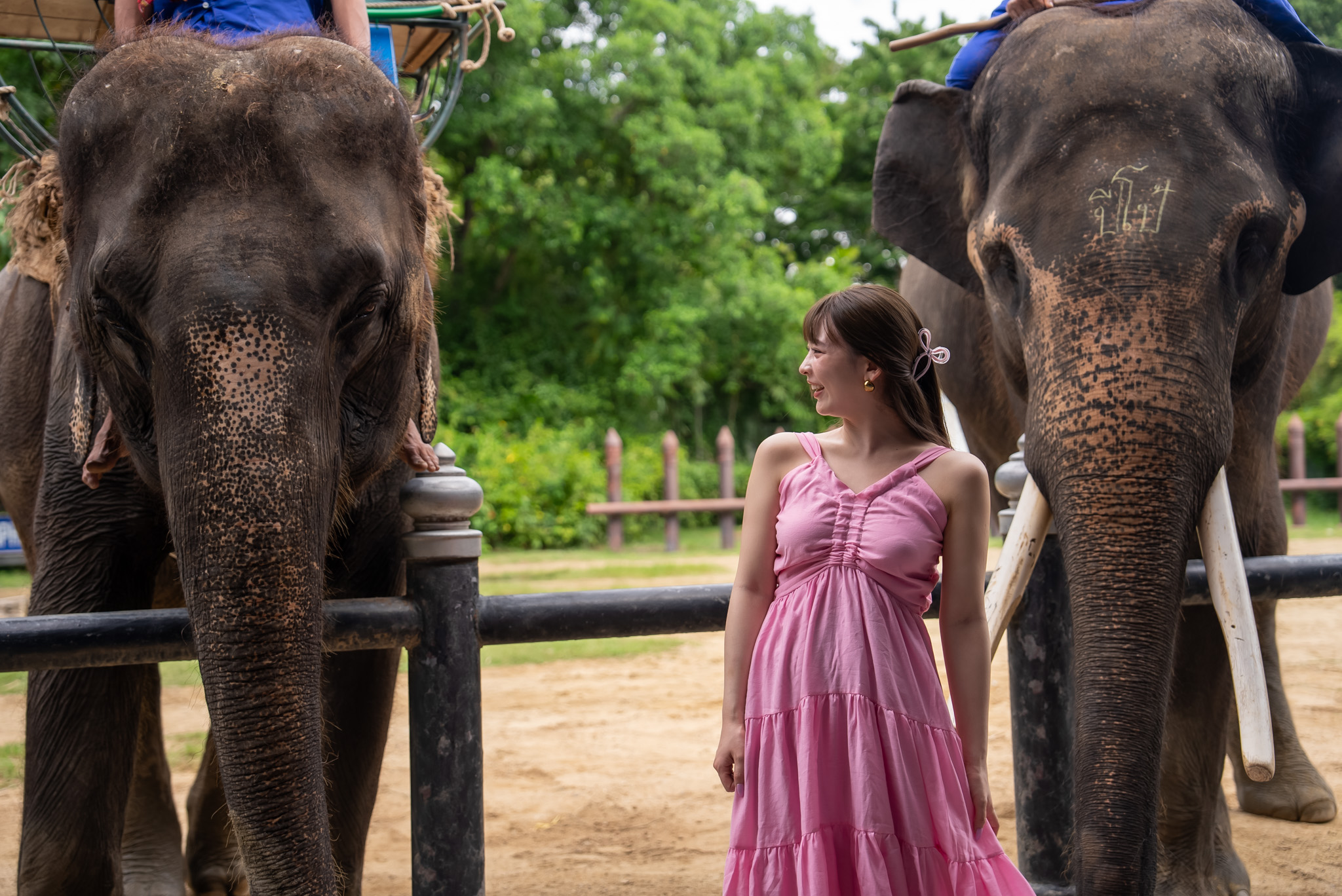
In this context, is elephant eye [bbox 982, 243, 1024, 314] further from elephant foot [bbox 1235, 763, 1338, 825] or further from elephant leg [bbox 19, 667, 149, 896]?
elephant foot [bbox 1235, 763, 1338, 825]

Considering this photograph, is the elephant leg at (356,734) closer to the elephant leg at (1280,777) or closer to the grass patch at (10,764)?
the grass patch at (10,764)

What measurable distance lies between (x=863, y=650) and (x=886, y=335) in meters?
0.45

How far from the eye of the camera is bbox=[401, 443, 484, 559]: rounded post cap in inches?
88.0

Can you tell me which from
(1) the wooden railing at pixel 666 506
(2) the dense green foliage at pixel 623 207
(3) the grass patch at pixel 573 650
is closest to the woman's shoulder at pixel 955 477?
(3) the grass patch at pixel 573 650

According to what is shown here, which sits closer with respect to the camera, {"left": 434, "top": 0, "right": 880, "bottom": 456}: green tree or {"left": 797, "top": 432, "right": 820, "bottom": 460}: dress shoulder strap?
{"left": 797, "top": 432, "right": 820, "bottom": 460}: dress shoulder strap

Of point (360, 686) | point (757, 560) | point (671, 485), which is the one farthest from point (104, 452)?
point (671, 485)

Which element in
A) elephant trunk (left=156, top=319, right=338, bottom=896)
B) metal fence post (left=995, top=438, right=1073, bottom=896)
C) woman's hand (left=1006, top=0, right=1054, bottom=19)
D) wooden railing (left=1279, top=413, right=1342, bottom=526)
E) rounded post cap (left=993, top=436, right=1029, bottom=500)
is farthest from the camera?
wooden railing (left=1279, top=413, right=1342, bottom=526)

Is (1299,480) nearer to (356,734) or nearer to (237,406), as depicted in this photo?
(356,734)

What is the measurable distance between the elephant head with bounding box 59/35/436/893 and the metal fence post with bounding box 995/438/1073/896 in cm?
131

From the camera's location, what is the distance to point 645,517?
17.6 metres

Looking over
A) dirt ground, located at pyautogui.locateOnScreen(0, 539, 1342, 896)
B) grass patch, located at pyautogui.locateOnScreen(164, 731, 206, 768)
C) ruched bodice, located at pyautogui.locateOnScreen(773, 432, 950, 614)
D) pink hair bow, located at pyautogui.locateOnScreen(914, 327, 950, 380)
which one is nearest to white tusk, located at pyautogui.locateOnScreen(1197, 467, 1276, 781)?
ruched bodice, located at pyautogui.locateOnScreen(773, 432, 950, 614)

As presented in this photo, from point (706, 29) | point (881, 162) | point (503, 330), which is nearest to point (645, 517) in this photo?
point (503, 330)

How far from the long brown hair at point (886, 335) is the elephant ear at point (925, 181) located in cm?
172

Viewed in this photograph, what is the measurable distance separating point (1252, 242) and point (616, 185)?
1676cm
